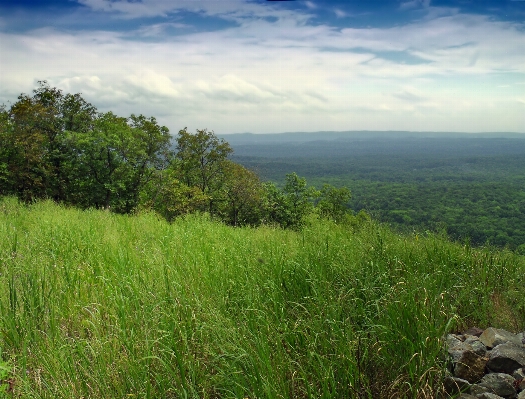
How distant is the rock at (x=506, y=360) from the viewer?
2871 millimetres

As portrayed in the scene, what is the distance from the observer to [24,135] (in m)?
18.2

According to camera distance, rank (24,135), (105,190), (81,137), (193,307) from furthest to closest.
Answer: (105,190)
(81,137)
(24,135)
(193,307)

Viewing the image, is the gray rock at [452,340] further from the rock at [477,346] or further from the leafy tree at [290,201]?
the leafy tree at [290,201]

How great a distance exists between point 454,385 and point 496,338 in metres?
0.80

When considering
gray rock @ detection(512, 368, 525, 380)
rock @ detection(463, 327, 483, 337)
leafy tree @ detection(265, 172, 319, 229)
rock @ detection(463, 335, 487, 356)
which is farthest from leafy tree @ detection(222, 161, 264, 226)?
gray rock @ detection(512, 368, 525, 380)

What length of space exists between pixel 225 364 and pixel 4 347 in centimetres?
186

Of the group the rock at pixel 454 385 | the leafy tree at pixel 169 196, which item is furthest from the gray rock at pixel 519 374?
the leafy tree at pixel 169 196

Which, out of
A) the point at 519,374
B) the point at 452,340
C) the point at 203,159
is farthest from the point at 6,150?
the point at 519,374

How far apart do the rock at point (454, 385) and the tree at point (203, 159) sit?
27568 millimetres

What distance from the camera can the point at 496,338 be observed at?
314 centimetres

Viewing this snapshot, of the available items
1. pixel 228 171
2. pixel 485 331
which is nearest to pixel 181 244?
pixel 485 331

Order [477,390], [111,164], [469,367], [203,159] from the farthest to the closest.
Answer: [203,159] → [111,164] → [469,367] → [477,390]

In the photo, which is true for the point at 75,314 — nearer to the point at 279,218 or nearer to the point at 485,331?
the point at 485,331

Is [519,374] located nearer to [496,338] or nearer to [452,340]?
[496,338]
